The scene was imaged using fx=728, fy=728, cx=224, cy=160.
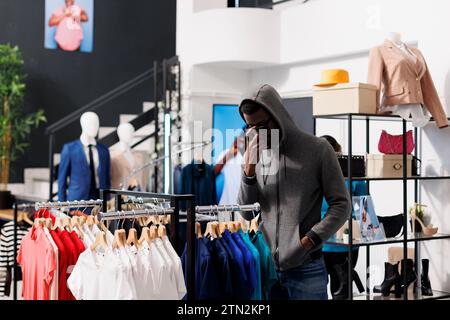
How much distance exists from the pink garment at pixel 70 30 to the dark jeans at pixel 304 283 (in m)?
7.33

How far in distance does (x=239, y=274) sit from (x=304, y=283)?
307 millimetres

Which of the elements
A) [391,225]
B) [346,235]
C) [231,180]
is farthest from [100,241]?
[231,180]

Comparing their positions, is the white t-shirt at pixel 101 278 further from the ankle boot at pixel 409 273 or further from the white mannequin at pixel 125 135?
the white mannequin at pixel 125 135

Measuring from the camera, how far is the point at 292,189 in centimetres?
341

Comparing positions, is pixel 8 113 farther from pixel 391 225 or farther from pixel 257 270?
pixel 257 270

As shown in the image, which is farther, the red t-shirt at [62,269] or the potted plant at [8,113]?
the potted plant at [8,113]

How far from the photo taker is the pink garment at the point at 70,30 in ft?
32.8

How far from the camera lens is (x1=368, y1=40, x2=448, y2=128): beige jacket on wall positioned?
19.1ft

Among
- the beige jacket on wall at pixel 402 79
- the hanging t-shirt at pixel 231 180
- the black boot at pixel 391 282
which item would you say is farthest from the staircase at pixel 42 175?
the black boot at pixel 391 282

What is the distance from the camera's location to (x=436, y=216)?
6387mm

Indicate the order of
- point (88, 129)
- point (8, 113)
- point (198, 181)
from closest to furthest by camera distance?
point (198, 181) < point (88, 129) < point (8, 113)

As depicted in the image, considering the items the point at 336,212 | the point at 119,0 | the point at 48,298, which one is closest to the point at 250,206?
the point at 336,212

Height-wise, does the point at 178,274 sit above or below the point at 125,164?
below

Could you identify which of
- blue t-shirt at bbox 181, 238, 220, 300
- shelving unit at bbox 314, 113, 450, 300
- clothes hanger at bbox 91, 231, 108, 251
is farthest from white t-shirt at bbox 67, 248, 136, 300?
shelving unit at bbox 314, 113, 450, 300
